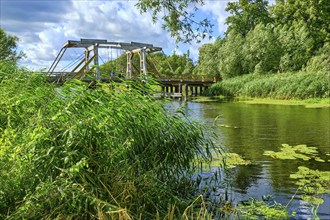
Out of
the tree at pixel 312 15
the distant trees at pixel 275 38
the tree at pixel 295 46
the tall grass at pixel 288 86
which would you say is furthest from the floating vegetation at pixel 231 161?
the tree at pixel 312 15

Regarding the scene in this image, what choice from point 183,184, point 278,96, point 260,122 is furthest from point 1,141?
point 278,96

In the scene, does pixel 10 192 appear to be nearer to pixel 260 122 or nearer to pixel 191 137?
pixel 191 137

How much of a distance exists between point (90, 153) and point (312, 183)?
5.22 metres

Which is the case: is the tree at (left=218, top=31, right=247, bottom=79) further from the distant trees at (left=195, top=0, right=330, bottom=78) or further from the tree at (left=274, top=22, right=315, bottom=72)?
the tree at (left=274, top=22, right=315, bottom=72)

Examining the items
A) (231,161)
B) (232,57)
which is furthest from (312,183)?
(232,57)

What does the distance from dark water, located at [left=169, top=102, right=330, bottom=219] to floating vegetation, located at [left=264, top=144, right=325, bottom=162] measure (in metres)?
0.24

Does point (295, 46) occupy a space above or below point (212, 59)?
above

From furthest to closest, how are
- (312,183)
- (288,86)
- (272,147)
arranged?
1. (288,86)
2. (272,147)
3. (312,183)

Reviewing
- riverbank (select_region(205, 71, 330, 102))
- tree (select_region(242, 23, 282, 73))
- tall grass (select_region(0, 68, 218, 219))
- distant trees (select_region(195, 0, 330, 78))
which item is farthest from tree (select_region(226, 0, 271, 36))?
tall grass (select_region(0, 68, 218, 219))

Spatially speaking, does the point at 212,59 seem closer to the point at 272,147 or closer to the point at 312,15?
the point at 312,15

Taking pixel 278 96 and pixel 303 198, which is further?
pixel 278 96

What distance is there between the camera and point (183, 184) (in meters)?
6.93

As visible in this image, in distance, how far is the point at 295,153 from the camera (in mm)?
11094

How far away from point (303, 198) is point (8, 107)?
222 inches
